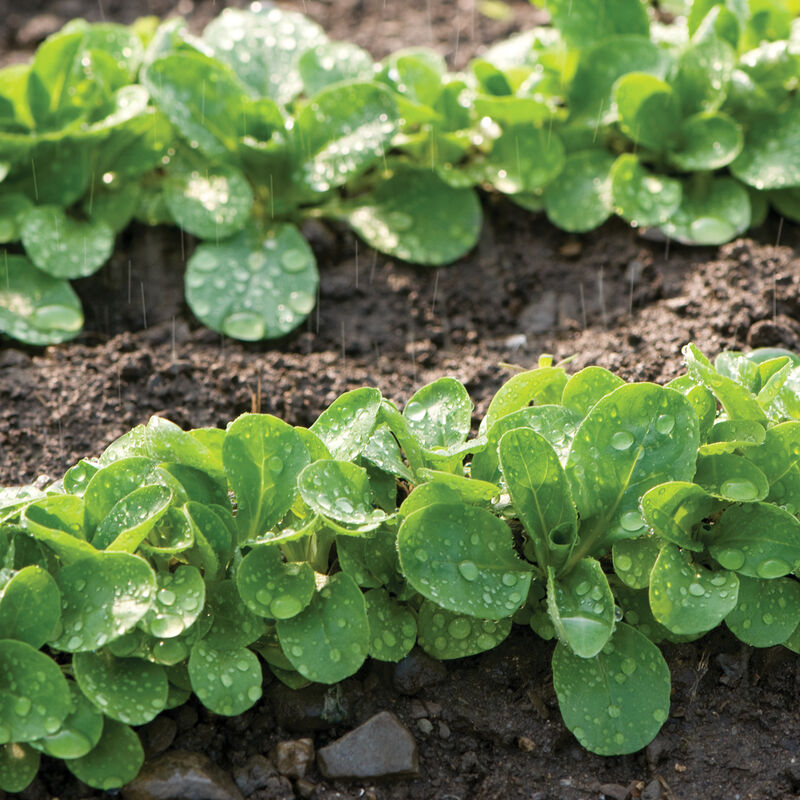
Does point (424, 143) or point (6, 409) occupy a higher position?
point (424, 143)

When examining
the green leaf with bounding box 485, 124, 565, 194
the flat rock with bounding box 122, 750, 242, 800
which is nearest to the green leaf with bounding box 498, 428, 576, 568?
the flat rock with bounding box 122, 750, 242, 800

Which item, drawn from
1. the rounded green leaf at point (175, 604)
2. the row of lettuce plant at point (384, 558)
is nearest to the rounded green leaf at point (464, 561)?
the row of lettuce plant at point (384, 558)

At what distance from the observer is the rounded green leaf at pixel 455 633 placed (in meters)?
1.68

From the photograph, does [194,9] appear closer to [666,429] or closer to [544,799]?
[666,429]

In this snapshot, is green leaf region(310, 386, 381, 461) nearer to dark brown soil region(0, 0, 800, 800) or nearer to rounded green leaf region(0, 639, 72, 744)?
dark brown soil region(0, 0, 800, 800)

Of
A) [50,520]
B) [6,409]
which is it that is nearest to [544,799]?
[50,520]

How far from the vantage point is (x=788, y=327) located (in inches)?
92.0

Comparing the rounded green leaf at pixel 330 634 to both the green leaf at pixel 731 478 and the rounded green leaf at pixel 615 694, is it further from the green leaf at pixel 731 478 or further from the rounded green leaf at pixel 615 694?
the green leaf at pixel 731 478

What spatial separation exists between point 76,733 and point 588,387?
0.98 metres

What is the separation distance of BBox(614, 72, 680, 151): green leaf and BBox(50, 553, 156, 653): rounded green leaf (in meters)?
1.74

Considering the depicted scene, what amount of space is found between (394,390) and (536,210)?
2.52 ft

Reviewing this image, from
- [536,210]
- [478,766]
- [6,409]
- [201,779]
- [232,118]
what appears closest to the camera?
[201,779]

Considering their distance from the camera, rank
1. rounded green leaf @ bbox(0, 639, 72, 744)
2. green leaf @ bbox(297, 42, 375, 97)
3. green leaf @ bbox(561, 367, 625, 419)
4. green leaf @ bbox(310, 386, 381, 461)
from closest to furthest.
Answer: rounded green leaf @ bbox(0, 639, 72, 744), green leaf @ bbox(310, 386, 381, 461), green leaf @ bbox(561, 367, 625, 419), green leaf @ bbox(297, 42, 375, 97)

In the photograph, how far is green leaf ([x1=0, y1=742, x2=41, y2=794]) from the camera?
1.52 m
